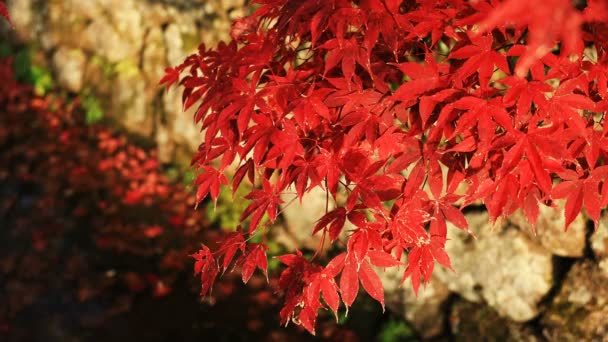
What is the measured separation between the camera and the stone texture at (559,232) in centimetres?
341

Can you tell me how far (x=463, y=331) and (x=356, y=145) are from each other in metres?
2.35

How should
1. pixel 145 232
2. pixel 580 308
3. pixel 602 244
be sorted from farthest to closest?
1. pixel 145 232
2. pixel 580 308
3. pixel 602 244

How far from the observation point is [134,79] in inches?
250

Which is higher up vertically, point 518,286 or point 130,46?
point 130,46

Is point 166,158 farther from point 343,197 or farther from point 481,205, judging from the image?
point 481,205

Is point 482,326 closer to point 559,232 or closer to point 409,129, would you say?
point 559,232

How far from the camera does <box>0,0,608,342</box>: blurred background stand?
3703 mm

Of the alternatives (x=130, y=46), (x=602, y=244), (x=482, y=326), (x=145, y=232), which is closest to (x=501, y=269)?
(x=482, y=326)

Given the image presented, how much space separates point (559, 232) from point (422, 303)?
1223mm

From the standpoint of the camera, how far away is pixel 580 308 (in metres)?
3.42

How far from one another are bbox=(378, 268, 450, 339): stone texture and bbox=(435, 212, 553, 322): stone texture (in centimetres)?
17

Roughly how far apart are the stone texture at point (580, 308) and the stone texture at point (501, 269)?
0.42 ft

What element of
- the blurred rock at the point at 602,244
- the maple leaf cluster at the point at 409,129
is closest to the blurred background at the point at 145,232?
the blurred rock at the point at 602,244

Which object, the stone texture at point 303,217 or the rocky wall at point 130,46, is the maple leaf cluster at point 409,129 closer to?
the stone texture at point 303,217
